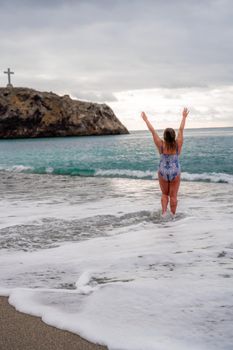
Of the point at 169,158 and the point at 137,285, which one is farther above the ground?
the point at 169,158

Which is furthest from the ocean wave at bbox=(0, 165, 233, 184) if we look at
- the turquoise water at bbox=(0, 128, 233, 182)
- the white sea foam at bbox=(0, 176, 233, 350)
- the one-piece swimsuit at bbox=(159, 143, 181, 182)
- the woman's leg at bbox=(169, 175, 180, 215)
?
the white sea foam at bbox=(0, 176, 233, 350)

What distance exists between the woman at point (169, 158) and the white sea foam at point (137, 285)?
1.07 meters

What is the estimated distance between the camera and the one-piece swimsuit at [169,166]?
26.4ft

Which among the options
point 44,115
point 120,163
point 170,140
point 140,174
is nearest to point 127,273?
point 170,140

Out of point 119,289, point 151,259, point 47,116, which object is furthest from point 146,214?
point 47,116

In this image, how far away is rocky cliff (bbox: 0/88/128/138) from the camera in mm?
113938

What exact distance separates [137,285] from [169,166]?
4.27 m

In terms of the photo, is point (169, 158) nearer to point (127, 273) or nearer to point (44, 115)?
point (127, 273)

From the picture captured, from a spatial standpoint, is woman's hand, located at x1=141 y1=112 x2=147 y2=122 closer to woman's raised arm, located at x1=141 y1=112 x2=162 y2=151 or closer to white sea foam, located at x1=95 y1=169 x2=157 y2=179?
woman's raised arm, located at x1=141 y1=112 x2=162 y2=151

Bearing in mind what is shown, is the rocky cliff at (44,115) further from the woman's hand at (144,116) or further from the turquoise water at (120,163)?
the woman's hand at (144,116)

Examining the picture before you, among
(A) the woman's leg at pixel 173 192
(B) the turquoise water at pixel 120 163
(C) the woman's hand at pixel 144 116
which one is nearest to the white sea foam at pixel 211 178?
(B) the turquoise water at pixel 120 163

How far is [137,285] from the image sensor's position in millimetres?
4086

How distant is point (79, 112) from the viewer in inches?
4680

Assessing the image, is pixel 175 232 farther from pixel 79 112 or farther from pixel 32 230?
pixel 79 112
